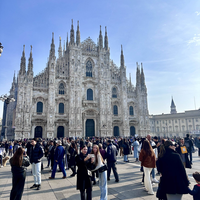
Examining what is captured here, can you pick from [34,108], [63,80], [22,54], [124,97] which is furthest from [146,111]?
[22,54]

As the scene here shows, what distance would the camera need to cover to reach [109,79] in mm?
35719

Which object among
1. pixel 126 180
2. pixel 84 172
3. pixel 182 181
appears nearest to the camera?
pixel 182 181

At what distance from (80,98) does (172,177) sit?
1156 inches

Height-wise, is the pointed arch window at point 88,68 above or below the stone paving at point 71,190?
above

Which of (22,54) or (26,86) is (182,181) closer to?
(26,86)

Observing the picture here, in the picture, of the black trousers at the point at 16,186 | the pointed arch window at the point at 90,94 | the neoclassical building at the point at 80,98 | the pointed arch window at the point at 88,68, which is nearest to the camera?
the black trousers at the point at 16,186

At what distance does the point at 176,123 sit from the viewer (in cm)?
6297

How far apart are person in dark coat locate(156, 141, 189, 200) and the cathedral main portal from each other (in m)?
29.9

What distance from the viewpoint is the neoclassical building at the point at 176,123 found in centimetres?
Result: 6075

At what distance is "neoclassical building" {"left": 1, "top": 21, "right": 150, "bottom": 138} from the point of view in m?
29.5

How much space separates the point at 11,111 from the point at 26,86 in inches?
479

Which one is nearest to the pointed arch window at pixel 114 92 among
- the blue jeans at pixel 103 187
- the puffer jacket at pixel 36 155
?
the puffer jacket at pixel 36 155

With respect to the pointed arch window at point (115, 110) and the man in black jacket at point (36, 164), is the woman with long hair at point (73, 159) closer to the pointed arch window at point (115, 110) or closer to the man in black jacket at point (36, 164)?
the man in black jacket at point (36, 164)

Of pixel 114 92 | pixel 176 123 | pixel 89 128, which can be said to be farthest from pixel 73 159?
pixel 176 123
